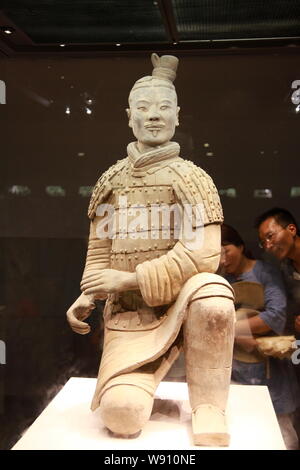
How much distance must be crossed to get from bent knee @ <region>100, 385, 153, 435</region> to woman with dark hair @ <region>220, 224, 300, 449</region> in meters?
0.97

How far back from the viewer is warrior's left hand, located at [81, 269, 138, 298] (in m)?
2.53

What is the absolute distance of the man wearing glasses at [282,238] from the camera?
310 cm

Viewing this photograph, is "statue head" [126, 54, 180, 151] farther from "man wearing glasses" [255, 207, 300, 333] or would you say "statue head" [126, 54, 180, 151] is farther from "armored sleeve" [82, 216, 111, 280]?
"man wearing glasses" [255, 207, 300, 333]

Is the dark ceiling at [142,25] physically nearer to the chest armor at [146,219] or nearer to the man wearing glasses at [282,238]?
the chest armor at [146,219]

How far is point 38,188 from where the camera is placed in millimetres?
3217

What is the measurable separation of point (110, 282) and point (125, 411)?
0.54 m

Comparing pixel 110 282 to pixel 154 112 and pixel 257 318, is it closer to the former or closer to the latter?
pixel 154 112

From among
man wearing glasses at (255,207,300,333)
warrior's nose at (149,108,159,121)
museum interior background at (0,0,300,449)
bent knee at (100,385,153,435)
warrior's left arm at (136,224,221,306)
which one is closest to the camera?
bent knee at (100,385,153,435)

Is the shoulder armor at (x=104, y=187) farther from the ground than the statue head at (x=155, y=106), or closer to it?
closer to it

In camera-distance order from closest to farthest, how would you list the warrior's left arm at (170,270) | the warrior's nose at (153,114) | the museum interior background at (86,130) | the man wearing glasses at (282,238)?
the warrior's left arm at (170,270) < the warrior's nose at (153,114) < the museum interior background at (86,130) < the man wearing glasses at (282,238)

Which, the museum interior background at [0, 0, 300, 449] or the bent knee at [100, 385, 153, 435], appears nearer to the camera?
the bent knee at [100, 385, 153, 435]

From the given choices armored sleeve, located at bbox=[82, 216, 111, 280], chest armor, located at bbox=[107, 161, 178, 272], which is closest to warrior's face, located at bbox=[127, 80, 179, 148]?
→ chest armor, located at bbox=[107, 161, 178, 272]

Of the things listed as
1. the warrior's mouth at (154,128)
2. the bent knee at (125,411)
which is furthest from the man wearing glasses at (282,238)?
the bent knee at (125,411)
